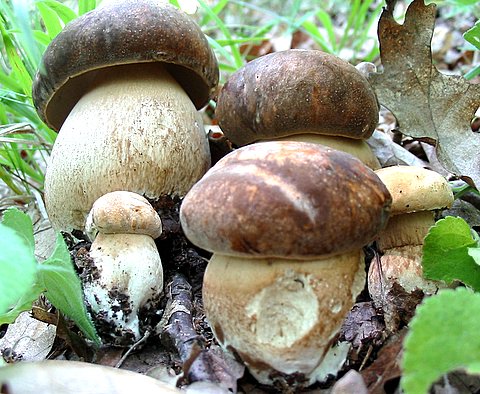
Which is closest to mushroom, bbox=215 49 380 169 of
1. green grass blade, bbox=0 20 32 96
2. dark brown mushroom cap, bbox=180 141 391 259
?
dark brown mushroom cap, bbox=180 141 391 259

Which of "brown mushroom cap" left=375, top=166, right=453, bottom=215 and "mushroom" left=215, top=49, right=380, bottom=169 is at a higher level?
"mushroom" left=215, top=49, right=380, bottom=169

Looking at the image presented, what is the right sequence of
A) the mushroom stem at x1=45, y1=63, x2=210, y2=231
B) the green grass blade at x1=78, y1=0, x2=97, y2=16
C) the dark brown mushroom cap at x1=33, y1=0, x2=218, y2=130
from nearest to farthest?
1. the dark brown mushroom cap at x1=33, y1=0, x2=218, y2=130
2. the mushroom stem at x1=45, y1=63, x2=210, y2=231
3. the green grass blade at x1=78, y1=0, x2=97, y2=16

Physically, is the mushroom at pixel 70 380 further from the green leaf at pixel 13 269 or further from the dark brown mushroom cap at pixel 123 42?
the dark brown mushroom cap at pixel 123 42

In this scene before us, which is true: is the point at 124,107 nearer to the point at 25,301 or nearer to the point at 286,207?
the point at 25,301

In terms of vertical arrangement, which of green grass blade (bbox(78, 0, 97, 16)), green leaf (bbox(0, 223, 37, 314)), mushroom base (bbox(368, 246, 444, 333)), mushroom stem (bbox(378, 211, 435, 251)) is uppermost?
green grass blade (bbox(78, 0, 97, 16))

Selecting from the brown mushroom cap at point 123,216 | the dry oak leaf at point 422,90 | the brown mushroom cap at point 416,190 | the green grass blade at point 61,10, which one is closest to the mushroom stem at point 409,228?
the brown mushroom cap at point 416,190

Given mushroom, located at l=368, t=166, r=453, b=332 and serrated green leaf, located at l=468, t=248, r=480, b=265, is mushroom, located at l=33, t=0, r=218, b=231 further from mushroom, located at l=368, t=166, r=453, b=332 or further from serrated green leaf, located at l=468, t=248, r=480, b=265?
serrated green leaf, located at l=468, t=248, r=480, b=265

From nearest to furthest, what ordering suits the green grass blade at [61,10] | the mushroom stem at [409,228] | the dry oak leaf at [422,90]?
the mushroom stem at [409,228], the dry oak leaf at [422,90], the green grass blade at [61,10]
